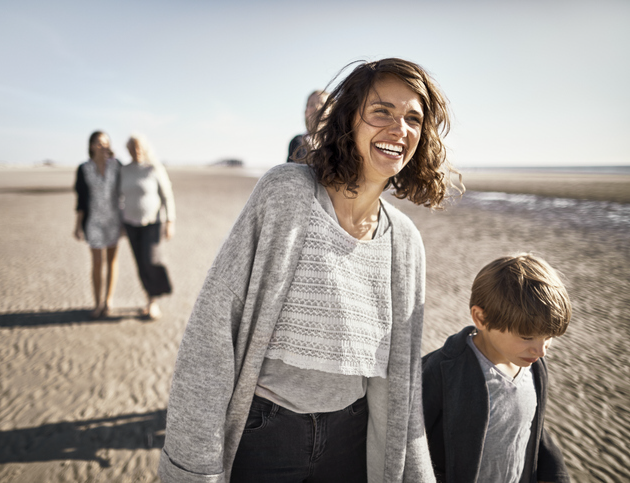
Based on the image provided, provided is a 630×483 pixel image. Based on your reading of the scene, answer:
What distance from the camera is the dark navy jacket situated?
1545 millimetres

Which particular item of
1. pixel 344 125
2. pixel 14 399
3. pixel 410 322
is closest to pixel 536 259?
pixel 410 322

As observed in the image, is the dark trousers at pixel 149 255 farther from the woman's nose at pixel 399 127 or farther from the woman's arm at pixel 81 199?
the woman's nose at pixel 399 127

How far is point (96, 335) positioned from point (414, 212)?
12.1 metres

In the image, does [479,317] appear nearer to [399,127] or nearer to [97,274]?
[399,127]

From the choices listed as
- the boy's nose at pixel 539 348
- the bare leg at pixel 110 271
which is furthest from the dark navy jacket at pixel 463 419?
the bare leg at pixel 110 271

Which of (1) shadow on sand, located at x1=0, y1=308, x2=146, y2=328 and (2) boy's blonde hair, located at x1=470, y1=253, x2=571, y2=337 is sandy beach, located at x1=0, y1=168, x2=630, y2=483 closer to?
(1) shadow on sand, located at x1=0, y1=308, x2=146, y2=328

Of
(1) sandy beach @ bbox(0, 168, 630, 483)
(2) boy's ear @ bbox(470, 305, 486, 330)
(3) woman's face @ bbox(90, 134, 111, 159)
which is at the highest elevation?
(3) woman's face @ bbox(90, 134, 111, 159)

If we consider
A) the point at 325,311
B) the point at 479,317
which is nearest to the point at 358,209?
the point at 325,311

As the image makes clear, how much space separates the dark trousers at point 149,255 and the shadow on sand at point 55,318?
1.92ft

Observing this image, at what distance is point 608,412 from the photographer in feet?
9.86

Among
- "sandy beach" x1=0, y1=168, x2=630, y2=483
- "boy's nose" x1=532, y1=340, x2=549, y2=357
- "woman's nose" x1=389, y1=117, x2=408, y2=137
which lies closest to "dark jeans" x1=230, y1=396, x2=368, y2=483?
"boy's nose" x1=532, y1=340, x2=549, y2=357

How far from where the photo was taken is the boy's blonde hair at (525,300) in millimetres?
1549

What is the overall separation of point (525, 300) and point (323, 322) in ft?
3.19

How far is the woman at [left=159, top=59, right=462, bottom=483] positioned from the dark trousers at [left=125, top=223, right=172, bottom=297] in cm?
362
